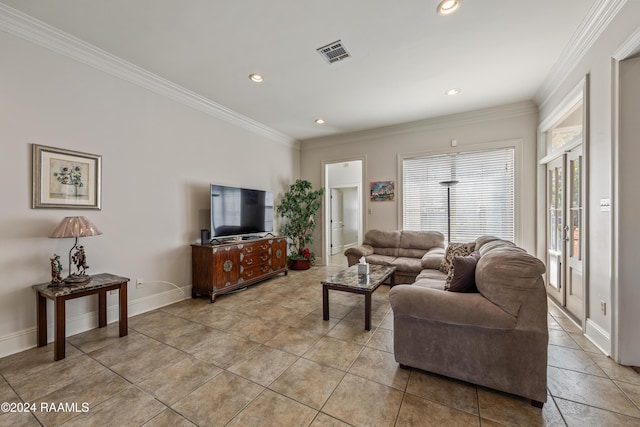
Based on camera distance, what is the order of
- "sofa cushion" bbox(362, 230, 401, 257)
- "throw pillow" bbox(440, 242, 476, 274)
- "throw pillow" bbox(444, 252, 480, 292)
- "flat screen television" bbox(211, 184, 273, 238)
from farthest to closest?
"sofa cushion" bbox(362, 230, 401, 257), "flat screen television" bbox(211, 184, 273, 238), "throw pillow" bbox(440, 242, 476, 274), "throw pillow" bbox(444, 252, 480, 292)

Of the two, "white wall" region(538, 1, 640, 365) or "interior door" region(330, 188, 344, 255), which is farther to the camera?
"interior door" region(330, 188, 344, 255)

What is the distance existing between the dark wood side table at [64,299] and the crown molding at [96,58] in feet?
7.23

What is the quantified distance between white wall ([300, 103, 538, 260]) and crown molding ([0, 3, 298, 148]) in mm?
2222

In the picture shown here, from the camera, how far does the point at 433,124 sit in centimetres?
459

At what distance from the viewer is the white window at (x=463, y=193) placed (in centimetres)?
421

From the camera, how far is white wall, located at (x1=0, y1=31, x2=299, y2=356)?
86.5 inches

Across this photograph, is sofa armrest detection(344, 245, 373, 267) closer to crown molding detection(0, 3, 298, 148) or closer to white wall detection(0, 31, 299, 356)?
white wall detection(0, 31, 299, 356)

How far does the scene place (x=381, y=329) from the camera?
2.60 metres

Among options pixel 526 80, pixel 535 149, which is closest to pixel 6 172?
pixel 526 80

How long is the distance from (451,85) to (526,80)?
915mm

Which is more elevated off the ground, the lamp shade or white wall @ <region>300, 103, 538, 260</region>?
white wall @ <region>300, 103, 538, 260</region>

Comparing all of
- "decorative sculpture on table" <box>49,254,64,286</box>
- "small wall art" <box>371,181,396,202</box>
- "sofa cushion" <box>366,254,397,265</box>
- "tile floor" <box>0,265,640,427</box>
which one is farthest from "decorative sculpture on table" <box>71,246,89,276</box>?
"small wall art" <box>371,181,396,202</box>

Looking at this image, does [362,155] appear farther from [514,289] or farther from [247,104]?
[514,289]

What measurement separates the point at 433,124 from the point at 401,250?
2332 millimetres
